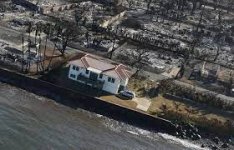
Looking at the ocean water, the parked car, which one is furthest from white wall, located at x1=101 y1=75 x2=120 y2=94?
the ocean water

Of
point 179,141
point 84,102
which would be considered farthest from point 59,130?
point 179,141

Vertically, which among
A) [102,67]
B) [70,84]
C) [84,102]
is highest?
[102,67]

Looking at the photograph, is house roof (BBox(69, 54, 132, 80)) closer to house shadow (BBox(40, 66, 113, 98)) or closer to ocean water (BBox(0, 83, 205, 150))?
house shadow (BBox(40, 66, 113, 98))

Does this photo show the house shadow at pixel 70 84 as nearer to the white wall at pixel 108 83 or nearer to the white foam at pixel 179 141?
the white wall at pixel 108 83

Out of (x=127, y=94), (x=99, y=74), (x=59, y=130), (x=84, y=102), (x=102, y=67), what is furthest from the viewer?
(x=102, y=67)

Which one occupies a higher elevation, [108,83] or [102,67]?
[102,67]

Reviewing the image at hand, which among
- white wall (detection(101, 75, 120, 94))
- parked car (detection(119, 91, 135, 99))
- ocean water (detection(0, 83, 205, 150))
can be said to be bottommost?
ocean water (detection(0, 83, 205, 150))

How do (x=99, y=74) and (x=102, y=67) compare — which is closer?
(x=99, y=74)

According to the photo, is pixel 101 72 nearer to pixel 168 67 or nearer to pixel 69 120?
pixel 69 120

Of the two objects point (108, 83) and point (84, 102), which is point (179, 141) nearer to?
point (108, 83)
